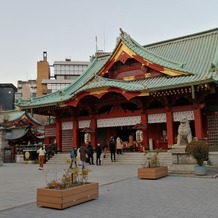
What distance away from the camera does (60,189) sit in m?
7.42

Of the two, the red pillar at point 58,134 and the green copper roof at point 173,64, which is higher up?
the green copper roof at point 173,64

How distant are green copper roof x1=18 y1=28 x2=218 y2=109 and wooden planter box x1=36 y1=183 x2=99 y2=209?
13.0 m

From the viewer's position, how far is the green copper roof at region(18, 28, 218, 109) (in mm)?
20531

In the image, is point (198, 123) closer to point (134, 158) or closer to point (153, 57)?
point (134, 158)

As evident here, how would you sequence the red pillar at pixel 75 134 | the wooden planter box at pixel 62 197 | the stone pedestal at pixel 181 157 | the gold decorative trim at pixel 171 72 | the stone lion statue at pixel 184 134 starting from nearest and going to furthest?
the wooden planter box at pixel 62 197
the stone pedestal at pixel 181 157
the stone lion statue at pixel 184 134
the gold decorative trim at pixel 171 72
the red pillar at pixel 75 134

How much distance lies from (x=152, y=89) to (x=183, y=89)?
7.31 feet

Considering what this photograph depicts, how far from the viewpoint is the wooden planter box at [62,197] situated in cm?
718

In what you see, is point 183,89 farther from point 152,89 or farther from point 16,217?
point 16,217

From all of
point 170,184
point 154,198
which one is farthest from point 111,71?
point 154,198

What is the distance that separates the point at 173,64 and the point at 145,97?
357 centimetres

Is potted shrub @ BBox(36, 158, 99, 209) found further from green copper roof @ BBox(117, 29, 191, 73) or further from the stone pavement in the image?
green copper roof @ BBox(117, 29, 191, 73)

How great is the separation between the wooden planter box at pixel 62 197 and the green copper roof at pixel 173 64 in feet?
42.8

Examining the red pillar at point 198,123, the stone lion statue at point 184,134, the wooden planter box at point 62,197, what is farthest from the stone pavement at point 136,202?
the red pillar at point 198,123

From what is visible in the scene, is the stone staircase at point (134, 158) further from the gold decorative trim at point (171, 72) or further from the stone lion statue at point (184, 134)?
the gold decorative trim at point (171, 72)
